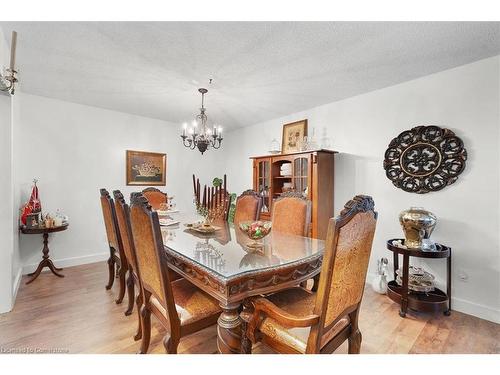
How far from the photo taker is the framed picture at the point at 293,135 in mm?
3564

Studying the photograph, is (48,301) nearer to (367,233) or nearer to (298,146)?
(367,233)

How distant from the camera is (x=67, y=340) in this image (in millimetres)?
1756

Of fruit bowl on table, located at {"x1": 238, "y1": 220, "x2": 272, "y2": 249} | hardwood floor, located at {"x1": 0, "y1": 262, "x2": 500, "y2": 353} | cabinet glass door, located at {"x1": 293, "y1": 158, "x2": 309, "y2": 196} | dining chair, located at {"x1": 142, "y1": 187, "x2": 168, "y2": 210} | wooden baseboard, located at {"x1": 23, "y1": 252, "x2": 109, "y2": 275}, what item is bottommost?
hardwood floor, located at {"x1": 0, "y1": 262, "x2": 500, "y2": 353}

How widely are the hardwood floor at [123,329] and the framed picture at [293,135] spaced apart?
2198 millimetres

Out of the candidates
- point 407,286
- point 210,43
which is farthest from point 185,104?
point 407,286

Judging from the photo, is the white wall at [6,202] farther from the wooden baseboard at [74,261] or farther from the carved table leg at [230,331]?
the carved table leg at [230,331]

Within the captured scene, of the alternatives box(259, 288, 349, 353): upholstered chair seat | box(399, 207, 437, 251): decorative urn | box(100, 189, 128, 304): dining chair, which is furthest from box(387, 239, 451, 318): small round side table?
box(100, 189, 128, 304): dining chair

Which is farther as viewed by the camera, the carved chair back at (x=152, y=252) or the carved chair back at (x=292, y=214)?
the carved chair back at (x=292, y=214)

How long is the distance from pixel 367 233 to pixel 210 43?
177cm

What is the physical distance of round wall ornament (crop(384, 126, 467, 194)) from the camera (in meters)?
2.28

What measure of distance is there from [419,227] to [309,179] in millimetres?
1256

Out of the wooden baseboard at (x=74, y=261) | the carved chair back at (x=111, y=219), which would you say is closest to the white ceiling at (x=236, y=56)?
the carved chair back at (x=111, y=219)

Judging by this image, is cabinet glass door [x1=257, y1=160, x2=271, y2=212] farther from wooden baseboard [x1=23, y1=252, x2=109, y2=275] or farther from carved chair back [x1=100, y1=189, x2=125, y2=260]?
wooden baseboard [x1=23, y1=252, x2=109, y2=275]
